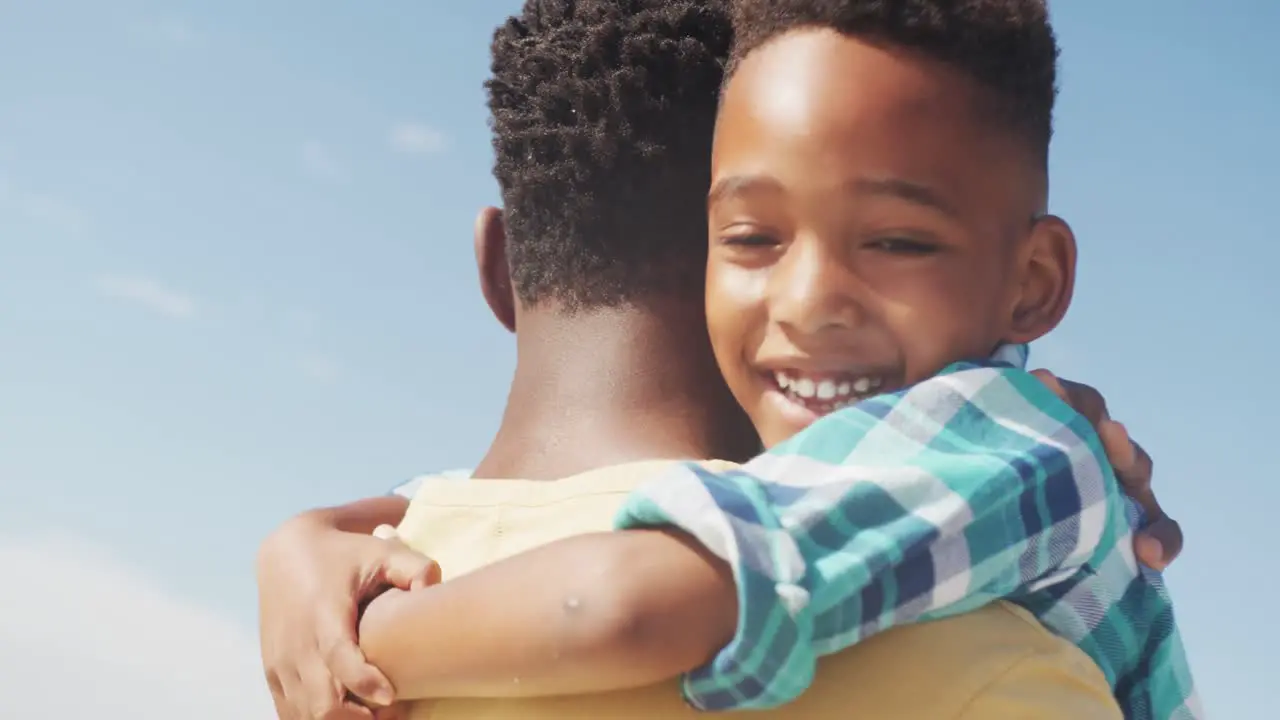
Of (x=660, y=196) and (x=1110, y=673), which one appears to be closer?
(x=1110, y=673)

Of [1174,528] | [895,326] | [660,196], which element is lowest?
[1174,528]

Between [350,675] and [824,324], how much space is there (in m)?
0.80

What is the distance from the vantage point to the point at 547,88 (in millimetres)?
2383

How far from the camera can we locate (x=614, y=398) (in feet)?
6.83

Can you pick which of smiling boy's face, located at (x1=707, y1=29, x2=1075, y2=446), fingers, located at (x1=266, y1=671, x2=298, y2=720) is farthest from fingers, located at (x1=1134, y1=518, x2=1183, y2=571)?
fingers, located at (x1=266, y1=671, x2=298, y2=720)

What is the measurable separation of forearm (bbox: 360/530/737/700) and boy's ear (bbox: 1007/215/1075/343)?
2.65 feet

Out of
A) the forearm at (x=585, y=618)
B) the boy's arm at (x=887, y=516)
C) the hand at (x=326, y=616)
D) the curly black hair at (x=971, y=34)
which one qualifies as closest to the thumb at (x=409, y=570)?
the hand at (x=326, y=616)

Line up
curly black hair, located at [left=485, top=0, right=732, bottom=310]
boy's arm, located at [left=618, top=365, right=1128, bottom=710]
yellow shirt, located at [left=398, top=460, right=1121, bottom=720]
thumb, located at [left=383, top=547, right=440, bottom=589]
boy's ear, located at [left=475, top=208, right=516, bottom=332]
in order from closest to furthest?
1. boy's arm, located at [left=618, top=365, right=1128, bottom=710]
2. yellow shirt, located at [left=398, top=460, right=1121, bottom=720]
3. thumb, located at [left=383, top=547, right=440, bottom=589]
4. curly black hair, located at [left=485, top=0, right=732, bottom=310]
5. boy's ear, located at [left=475, top=208, right=516, bottom=332]

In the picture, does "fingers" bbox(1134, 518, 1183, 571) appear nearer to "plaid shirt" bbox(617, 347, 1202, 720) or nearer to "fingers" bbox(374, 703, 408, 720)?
"plaid shirt" bbox(617, 347, 1202, 720)

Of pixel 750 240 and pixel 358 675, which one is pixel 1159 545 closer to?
pixel 750 240

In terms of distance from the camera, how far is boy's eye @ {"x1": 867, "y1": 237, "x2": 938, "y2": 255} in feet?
6.62

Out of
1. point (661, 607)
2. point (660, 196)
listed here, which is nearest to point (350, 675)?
point (661, 607)

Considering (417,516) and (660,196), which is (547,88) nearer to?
(660,196)

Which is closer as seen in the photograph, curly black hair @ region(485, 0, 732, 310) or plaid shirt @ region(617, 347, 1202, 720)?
plaid shirt @ region(617, 347, 1202, 720)
